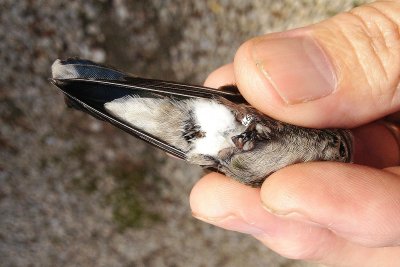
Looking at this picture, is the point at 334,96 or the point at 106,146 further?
the point at 106,146

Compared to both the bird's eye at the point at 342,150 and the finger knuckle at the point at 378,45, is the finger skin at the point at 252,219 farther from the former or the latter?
the finger knuckle at the point at 378,45

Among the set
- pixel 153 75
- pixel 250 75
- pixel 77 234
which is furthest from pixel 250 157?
pixel 77 234

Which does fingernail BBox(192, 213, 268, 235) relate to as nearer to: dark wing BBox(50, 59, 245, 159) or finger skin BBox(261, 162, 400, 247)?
finger skin BBox(261, 162, 400, 247)

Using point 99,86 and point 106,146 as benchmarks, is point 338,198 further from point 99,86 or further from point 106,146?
point 106,146

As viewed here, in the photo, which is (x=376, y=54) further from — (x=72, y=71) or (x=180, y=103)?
(x=72, y=71)

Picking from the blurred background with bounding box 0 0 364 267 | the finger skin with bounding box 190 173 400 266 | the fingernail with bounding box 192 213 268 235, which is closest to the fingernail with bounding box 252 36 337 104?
the finger skin with bounding box 190 173 400 266

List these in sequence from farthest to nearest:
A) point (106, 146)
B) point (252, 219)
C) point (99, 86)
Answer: point (106, 146), point (252, 219), point (99, 86)

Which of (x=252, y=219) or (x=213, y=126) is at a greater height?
(x=213, y=126)

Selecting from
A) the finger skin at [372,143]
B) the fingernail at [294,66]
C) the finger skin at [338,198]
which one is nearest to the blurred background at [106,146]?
the finger skin at [372,143]

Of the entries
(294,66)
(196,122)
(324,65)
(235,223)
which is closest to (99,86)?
(196,122)
